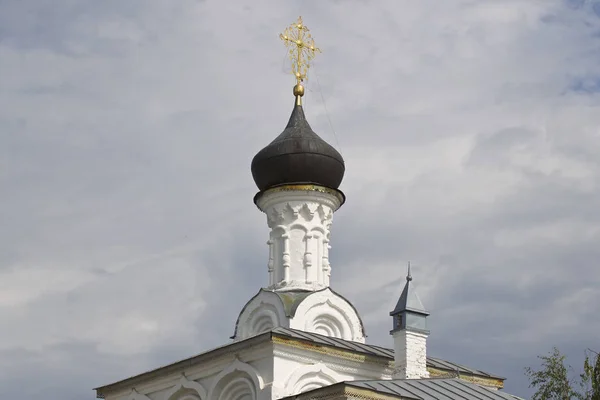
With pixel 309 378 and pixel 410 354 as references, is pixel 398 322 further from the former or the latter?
pixel 309 378

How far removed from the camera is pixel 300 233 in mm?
19094

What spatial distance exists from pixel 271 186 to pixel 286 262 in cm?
123

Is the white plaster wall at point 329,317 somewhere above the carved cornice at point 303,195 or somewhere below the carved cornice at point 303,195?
below

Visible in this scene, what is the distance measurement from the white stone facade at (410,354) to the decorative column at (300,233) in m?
2.39

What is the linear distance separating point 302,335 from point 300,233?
9.54 ft

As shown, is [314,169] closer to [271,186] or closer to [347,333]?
[271,186]

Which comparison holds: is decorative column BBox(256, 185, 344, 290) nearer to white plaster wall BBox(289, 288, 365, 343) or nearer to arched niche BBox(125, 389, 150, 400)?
white plaster wall BBox(289, 288, 365, 343)

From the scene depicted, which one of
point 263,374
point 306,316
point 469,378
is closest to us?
point 263,374

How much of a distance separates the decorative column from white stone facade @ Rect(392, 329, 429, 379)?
2.39 meters

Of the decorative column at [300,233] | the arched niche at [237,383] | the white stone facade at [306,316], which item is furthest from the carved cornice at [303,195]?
the arched niche at [237,383]

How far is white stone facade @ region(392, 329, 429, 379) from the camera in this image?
16.6 metres

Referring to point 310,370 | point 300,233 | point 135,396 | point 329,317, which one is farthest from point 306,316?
point 135,396

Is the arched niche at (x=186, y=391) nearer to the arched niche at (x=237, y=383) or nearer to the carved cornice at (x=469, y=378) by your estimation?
the arched niche at (x=237, y=383)

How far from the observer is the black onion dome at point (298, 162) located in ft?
62.7
